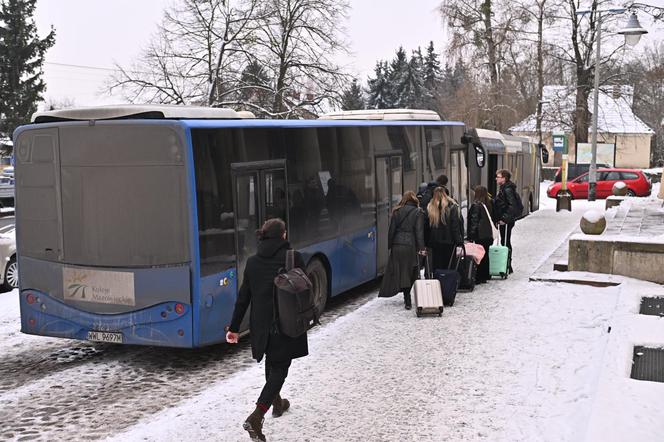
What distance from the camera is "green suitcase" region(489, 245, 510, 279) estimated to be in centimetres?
1260

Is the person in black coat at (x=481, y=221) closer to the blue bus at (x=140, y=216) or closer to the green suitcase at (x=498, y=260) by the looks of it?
the green suitcase at (x=498, y=260)

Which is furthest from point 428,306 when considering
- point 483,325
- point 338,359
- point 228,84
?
point 228,84

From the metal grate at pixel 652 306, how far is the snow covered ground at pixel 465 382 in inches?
7.2

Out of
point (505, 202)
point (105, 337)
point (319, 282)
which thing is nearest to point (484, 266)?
point (505, 202)

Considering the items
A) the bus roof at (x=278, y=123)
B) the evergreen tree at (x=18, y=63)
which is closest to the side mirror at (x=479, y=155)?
the bus roof at (x=278, y=123)

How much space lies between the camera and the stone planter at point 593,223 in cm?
1216

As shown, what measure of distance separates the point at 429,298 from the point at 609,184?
2746 centimetres

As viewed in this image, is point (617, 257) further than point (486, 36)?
No

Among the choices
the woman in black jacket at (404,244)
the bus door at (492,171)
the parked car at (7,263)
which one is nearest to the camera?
the woman in black jacket at (404,244)

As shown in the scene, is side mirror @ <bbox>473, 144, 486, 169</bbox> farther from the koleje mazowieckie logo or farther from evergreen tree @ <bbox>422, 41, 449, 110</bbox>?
evergreen tree @ <bbox>422, 41, 449, 110</bbox>

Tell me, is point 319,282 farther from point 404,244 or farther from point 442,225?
point 442,225

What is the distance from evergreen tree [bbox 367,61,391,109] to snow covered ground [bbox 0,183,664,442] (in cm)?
8032

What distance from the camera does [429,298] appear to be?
997 cm

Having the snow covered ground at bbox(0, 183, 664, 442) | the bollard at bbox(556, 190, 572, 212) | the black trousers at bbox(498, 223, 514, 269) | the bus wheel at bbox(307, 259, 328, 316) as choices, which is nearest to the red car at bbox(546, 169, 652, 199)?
the bollard at bbox(556, 190, 572, 212)
